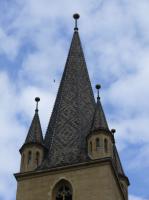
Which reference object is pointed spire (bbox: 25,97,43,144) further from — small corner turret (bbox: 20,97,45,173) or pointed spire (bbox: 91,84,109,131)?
pointed spire (bbox: 91,84,109,131)

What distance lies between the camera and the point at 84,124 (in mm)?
33438

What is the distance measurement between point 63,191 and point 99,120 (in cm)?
373

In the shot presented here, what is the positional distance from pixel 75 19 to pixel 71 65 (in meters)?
4.11

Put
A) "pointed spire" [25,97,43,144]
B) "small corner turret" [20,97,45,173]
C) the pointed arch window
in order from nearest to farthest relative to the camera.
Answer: the pointed arch window, "small corner turret" [20,97,45,173], "pointed spire" [25,97,43,144]

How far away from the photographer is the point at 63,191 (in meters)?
30.4

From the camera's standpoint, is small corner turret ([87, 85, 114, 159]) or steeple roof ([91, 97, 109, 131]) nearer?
small corner turret ([87, 85, 114, 159])

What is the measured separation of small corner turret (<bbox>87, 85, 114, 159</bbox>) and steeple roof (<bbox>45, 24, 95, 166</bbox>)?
472mm

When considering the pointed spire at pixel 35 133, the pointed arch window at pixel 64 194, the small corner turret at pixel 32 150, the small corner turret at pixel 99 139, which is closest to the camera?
the pointed arch window at pixel 64 194

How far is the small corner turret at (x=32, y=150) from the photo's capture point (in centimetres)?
3200

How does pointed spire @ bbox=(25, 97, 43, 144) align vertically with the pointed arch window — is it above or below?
above

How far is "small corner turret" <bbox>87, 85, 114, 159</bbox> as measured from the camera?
31170 mm

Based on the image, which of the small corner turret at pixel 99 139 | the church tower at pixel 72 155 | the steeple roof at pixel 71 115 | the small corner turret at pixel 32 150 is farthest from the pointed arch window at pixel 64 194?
the small corner turret at pixel 32 150

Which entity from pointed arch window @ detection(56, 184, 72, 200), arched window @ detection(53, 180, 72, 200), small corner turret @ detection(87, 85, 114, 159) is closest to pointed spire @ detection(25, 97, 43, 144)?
small corner turret @ detection(87, 85, 114, 159)

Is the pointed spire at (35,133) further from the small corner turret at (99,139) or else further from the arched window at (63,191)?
the arched window at (63,191)
